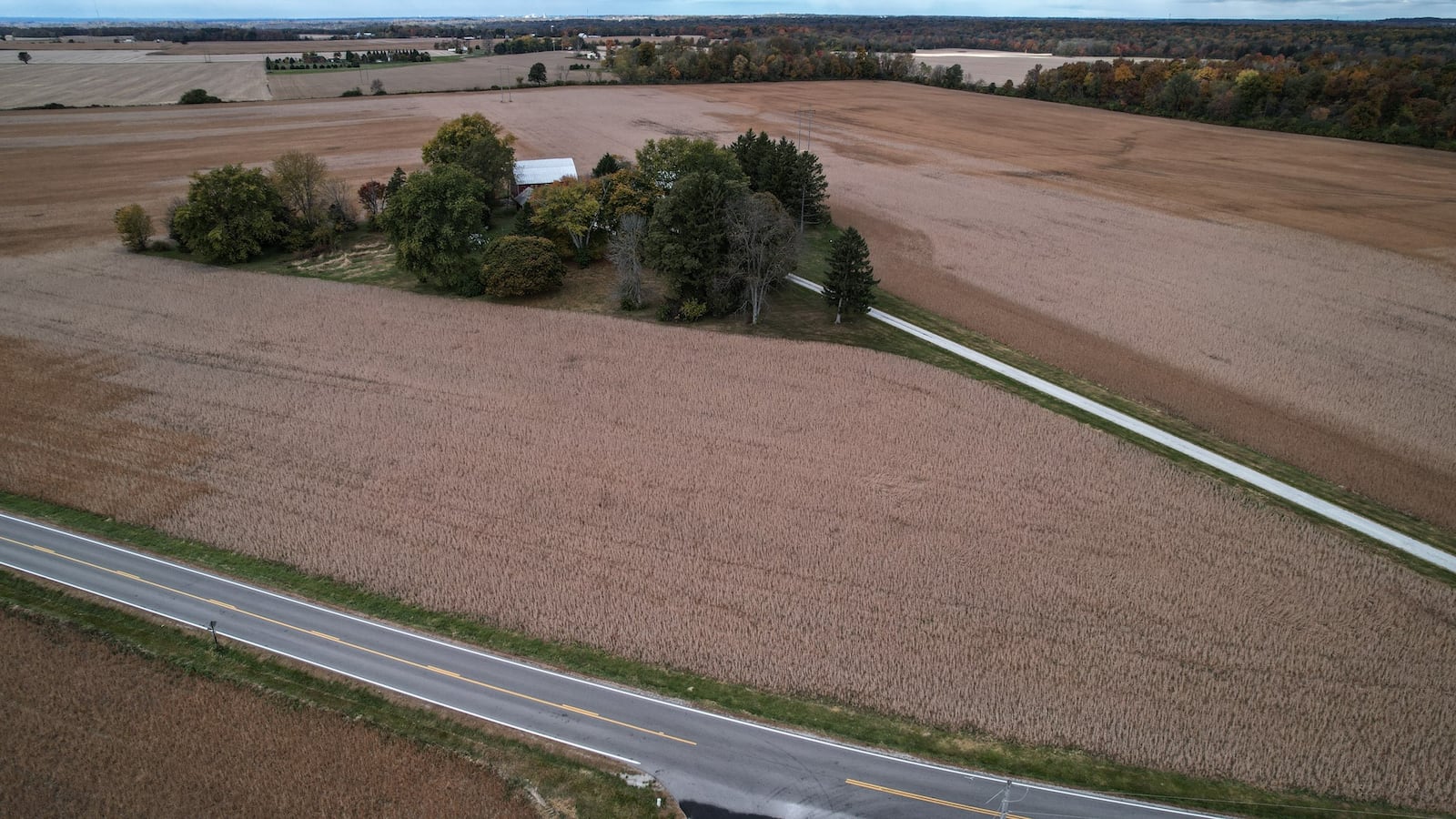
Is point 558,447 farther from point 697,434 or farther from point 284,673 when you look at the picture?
point 284,673

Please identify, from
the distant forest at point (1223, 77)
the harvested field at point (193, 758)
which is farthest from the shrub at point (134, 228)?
the distant forest at point (1223, 77)

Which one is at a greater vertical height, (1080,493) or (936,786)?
(1080,493)

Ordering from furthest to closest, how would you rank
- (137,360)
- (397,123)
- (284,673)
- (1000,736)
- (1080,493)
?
(397,123) → (137,360) → (1080,493) → (284,673) → (1000,736)

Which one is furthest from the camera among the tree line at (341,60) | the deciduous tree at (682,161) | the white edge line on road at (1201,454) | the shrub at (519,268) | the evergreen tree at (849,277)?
the tree line at (341,60)

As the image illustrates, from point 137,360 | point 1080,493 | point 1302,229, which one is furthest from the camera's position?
point 1302,229

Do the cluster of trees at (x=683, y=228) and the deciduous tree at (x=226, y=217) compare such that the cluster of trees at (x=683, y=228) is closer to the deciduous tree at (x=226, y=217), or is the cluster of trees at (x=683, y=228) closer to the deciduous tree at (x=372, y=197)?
the deciduous tree at (x=372, y=197)

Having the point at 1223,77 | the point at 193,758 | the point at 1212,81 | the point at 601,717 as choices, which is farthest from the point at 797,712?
the point at 1223,77

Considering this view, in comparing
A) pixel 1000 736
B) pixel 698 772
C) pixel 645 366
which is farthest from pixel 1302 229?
pixel 698 772
